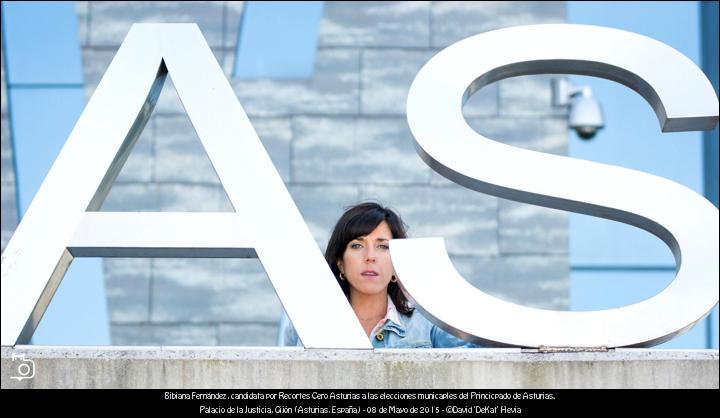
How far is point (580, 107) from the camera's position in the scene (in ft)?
24.0

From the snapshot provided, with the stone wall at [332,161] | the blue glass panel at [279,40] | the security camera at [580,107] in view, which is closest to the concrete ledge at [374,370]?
the stone wall at [332,161]

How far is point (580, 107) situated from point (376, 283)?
3660mm

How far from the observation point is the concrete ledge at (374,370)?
318 cm

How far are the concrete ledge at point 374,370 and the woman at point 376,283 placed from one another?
72 cm

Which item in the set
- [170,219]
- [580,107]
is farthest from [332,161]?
[170,219]

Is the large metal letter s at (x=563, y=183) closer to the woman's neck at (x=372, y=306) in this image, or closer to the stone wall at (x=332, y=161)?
the woman's neck at (x=372, y=306)

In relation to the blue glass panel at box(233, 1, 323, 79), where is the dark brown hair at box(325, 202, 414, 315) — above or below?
below

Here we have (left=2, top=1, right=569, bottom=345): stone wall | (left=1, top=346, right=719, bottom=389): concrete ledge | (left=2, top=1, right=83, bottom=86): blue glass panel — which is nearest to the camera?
(left=1, top=346, right=719, bottom=389): concrete ledge

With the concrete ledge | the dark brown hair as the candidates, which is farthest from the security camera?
the concrete ledge

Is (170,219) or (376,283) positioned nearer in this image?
Answer: (170,219)

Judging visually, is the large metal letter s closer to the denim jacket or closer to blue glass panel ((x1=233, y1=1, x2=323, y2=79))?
the denim jacket

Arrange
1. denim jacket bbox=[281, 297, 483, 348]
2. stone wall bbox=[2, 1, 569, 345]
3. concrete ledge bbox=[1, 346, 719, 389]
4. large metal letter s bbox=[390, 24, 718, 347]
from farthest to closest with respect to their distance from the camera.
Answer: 1. stone wall bbox=[2, 1, 569, 345]
2. denim jacket bbox=[281, 297, 483, 348]
3. large metal letter s bbox=[390, 24, 718, 347]
4. concrete ledge bbox=[1, 346, 719, 389]

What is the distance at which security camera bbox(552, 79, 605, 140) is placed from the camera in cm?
730

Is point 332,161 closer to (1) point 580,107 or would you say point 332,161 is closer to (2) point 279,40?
(2) point 279,40
